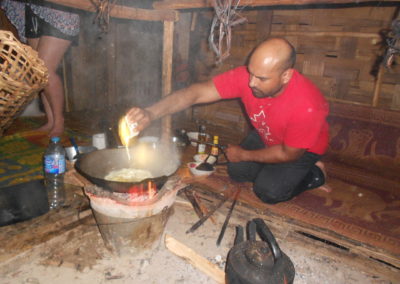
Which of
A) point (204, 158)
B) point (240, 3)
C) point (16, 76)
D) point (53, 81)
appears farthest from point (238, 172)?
point (53, 81)

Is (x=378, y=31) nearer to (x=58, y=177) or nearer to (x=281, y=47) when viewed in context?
(x=281, y=47)

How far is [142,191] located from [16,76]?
4.24ft

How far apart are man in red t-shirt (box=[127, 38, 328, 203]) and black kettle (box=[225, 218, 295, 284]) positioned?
5.04ft

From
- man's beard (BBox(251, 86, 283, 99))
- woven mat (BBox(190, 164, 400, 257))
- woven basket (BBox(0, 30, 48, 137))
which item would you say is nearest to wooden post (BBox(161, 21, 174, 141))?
man's beard (BBox(251, 86, 283, 99))

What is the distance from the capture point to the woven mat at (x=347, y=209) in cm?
310

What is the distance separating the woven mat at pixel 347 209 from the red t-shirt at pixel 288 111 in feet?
2.38

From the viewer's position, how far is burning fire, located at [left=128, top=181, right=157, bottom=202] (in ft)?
7.41

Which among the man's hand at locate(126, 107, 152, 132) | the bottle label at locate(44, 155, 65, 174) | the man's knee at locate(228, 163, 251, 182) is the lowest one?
the man's knee at locate(228, 163, 251, 182)

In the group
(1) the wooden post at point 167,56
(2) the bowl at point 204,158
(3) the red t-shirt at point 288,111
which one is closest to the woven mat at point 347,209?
(2) the bowl at point 204,158

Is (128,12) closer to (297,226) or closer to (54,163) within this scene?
(54,163)

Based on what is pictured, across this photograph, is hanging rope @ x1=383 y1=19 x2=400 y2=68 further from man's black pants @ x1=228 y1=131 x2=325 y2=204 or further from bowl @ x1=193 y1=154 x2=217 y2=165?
bowl @ x1=193 y1=154 x2=217 y2=165

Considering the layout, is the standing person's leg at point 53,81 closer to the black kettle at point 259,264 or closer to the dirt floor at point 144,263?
the dirt floor at point 144,263

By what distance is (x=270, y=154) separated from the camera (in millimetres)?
3498

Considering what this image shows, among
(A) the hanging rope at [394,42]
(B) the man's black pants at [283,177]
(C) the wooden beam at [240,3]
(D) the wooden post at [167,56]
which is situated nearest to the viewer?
(A) the hanging rope at [394,42]
